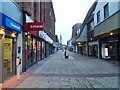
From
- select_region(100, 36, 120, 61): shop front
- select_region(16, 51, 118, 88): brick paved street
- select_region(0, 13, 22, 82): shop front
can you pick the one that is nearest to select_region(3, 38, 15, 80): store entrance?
select_region(0, 13, 22, 82): shop front

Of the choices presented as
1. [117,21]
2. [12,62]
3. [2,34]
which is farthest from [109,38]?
[2,34]

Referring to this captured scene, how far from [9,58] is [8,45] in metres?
0.78

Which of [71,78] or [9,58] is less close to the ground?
[9,58]

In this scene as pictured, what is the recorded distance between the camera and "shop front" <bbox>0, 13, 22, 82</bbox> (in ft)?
38.7

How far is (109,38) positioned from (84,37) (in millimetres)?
21457

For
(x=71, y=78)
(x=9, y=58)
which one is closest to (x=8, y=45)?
(x=9, y=58)

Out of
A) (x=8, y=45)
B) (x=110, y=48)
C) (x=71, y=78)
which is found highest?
(x=8, y=45)

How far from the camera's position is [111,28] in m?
22.7

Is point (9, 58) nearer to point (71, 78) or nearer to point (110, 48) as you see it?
point (71, 78)

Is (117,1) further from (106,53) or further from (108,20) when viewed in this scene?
(106,53)

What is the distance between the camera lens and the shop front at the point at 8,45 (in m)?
11.8

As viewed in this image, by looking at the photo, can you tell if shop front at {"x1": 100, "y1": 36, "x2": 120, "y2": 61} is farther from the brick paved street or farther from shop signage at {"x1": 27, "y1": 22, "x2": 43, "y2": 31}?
shop signage at {"x1": 27, "y1": 22, "x2": 43, "y2": 31}

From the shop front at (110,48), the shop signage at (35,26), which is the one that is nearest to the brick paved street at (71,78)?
the shop signage at (35,26)

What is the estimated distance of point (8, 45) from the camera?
1390 centimetres
